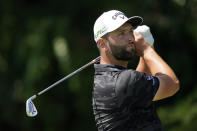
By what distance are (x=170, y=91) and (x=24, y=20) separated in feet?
15.5

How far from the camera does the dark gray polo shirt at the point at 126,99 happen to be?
271 cm

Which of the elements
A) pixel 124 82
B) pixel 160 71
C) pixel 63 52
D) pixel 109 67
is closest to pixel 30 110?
pixel 109 67

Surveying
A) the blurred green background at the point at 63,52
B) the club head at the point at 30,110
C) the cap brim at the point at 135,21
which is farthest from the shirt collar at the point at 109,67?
the blurred green background at the point at 63,52

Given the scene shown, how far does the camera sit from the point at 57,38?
22.2 feet

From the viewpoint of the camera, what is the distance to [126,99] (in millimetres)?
2713

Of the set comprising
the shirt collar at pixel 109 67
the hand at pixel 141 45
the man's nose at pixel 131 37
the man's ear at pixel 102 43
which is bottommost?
the shirt collar at pixel 109 67

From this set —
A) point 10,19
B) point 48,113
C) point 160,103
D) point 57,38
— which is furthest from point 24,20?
point 160,103

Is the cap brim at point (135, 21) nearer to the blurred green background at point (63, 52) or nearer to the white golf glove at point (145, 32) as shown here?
the white golf glove at point (145, 32)

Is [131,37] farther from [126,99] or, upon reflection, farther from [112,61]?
[126,99]

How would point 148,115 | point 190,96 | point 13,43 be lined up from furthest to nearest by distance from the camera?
point 13,43, point 190,96, point 148,115

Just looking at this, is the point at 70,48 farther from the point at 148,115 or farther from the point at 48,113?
the point at 148,115

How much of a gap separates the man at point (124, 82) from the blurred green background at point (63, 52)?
337cm

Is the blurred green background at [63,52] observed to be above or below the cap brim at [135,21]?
above

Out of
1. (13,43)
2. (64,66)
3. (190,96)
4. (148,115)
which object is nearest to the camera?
(148,115)
